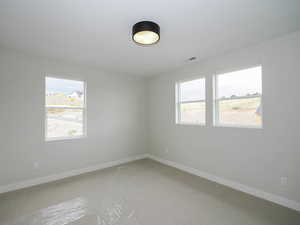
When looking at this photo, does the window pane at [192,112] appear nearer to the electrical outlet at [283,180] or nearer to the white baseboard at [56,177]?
the electrical outlet at [283,180]

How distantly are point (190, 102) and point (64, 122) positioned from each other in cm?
317

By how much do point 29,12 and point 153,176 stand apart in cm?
356

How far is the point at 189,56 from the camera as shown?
3105 millimetres

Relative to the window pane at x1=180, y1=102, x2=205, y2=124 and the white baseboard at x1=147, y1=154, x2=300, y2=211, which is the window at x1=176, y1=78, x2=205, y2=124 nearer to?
the window pane at x1=180, y1=102, x2=205, y2=124

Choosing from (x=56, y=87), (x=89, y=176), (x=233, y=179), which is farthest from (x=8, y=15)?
(x=233, y=179)

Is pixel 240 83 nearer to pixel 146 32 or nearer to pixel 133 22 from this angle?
pixel 146 32

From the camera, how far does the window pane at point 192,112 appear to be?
347cm

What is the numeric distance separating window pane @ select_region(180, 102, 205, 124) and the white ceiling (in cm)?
119

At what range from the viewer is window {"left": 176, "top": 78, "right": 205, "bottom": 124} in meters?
3.47

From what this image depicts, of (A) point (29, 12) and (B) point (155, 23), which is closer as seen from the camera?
(A) point (29, 12)

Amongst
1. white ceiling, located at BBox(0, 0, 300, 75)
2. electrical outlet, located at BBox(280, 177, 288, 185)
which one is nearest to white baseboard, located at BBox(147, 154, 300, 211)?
electrical outlet, located at BBox(280, 177, 288, 185)

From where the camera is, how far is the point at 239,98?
2799mm

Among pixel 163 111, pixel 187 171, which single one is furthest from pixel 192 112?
pixel 187 171

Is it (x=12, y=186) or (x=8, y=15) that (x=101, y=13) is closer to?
(x=8, y=15)
